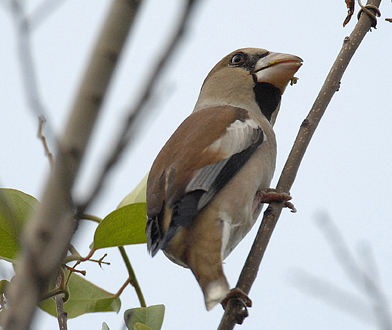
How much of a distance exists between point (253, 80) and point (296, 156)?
3.87ft

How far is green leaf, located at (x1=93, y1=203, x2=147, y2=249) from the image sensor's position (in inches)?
103

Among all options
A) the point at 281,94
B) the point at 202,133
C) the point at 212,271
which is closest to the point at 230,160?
Result: the point at 202,133

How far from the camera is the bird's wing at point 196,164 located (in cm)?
279

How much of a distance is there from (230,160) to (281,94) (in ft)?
3.89

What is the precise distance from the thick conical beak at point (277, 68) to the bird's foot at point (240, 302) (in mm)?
Result: 1791

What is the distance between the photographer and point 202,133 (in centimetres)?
321

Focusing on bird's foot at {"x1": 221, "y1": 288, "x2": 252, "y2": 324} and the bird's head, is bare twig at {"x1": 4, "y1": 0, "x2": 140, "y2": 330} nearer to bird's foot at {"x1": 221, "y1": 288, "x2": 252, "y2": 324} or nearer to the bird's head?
bird's foot at {"x1": 221, "y1": 288, "x2": 252, "y2": 324}

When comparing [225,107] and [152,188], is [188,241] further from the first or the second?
[225,107]

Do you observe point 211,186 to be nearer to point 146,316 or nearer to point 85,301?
point 146,316

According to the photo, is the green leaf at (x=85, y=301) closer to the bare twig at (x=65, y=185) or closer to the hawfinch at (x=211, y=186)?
the hawfinch at (x=211, y=186)

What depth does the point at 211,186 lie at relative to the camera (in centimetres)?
294

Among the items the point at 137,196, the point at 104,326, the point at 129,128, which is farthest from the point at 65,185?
the point at 137,196

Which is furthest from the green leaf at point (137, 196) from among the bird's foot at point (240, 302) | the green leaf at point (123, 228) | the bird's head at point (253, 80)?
the bird's head at point (253, 80)

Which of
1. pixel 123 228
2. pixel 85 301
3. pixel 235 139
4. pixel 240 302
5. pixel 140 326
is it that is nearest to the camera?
pixel 140 326
